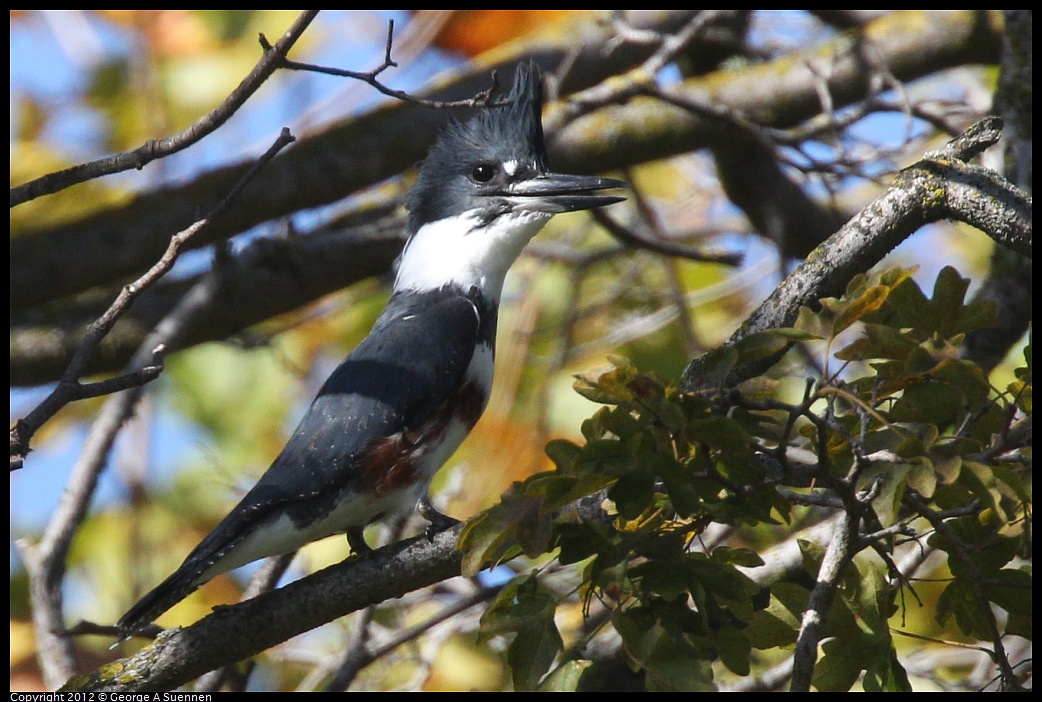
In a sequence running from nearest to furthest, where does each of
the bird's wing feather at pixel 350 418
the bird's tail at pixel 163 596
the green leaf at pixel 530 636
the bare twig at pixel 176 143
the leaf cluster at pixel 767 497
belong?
the leaf cluster at pixel 767 497, the green leaf at pixel 530 636, the bare twig at pixel 176 143, the bird's tail at pixel 163 596, the bird's wing feather at pixel 350 418

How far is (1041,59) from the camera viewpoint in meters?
3.09

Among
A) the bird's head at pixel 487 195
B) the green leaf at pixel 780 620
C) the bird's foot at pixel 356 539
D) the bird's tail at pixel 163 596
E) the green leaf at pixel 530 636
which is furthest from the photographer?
the bird's head at pixel 487 195

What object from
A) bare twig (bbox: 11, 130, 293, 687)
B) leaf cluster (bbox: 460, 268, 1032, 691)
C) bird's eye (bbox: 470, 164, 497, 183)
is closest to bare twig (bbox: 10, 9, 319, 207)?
bare twig (bbox: 11, 130, 293, 687)

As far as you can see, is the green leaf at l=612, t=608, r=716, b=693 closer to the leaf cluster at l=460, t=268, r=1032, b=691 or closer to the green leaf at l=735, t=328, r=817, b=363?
the leaf cluster at l=460, t=268, r=1032, b=691

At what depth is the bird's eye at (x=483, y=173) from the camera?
3322 mm

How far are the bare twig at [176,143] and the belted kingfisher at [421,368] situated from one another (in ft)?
2.82

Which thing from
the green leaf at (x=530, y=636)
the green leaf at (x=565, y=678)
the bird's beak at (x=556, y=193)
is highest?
the bird's beak at (x=556, y=193)

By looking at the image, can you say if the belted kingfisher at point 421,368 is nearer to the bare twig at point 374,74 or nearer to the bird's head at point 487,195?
the bird's head at point 487,195

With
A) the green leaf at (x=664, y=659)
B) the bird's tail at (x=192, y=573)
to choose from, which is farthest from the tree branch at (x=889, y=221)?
the bird's tail at (x=192, y=573)

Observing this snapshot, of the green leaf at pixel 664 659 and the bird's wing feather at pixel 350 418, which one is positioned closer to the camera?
the green leaf at pixel 664 659

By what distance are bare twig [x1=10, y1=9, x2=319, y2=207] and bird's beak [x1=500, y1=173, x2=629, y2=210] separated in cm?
126

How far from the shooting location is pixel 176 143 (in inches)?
75.3

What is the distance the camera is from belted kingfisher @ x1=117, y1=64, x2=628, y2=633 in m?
2.67

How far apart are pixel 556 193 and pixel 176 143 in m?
1.47
